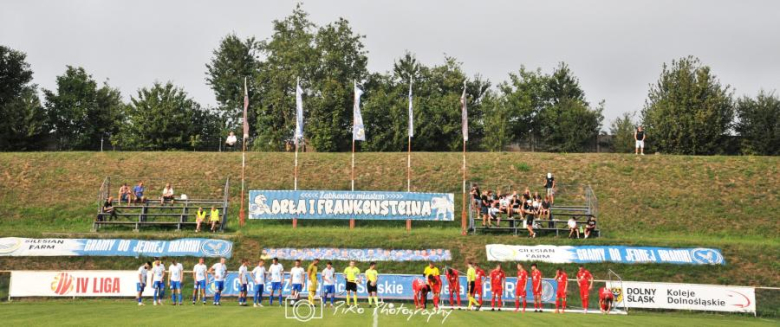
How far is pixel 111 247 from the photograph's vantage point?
118ft

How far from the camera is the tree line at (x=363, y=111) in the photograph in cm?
5909

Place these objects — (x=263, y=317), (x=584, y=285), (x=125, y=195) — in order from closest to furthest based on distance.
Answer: (x=263, y=317) → (x=584, y=285) → (x=125, y=195)

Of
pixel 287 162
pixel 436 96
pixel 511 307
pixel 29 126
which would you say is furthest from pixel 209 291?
pixel 436 96

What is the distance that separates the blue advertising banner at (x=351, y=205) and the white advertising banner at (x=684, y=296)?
12.0 metres

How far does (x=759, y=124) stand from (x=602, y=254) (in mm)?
31612

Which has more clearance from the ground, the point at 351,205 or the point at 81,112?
the point at 81,112

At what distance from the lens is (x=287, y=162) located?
52.8 meters

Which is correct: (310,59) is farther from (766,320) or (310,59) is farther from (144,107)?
(766,320)

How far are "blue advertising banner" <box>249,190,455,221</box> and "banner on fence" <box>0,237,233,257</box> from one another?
15.3 ft

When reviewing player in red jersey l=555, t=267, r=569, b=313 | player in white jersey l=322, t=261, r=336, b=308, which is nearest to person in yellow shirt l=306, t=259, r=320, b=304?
A: player in white jersey l=322, t=261, r=336, b=308

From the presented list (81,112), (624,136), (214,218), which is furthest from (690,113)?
(81,112)

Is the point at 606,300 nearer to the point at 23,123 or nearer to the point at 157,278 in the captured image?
the point at 157,278

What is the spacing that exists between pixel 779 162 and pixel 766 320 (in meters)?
26.8

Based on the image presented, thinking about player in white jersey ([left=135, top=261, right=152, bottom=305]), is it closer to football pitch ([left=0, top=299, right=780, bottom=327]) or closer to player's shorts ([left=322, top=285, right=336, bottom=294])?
football pitch ([left=0, top=299, right=780, bottom=327])
